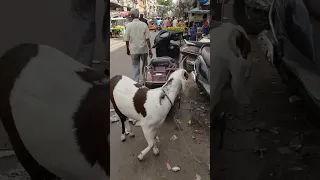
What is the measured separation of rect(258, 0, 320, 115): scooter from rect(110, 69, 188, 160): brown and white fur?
5.04 feet

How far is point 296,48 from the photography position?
1.24 m

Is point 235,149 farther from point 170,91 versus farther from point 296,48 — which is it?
point 170,91

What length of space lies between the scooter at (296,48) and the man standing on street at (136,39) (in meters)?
3.43

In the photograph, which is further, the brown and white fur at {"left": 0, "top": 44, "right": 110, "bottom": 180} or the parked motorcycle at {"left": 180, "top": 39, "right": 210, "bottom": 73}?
the parked motorcycle at {"left": 180, "top": 39, "right": 210, "bottom": 73}

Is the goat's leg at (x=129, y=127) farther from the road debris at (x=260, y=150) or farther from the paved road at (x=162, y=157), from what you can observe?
the road debris at (x=260, y=150)

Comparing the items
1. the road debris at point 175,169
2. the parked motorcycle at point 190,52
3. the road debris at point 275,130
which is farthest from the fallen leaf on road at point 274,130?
the parked motorcycle at point 190,52

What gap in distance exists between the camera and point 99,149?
131cm

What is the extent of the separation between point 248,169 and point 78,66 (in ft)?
3.12

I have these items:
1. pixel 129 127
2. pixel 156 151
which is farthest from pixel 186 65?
pixel 156 151

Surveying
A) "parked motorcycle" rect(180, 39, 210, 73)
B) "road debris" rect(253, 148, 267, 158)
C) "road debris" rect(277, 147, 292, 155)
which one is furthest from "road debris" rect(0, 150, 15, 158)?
"parked motorcycle" rect(180, 39, 210, 73)

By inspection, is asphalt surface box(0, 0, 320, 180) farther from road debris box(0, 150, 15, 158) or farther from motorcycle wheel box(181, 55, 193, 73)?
motorcycle wheel box(181, 55, 193, 73)

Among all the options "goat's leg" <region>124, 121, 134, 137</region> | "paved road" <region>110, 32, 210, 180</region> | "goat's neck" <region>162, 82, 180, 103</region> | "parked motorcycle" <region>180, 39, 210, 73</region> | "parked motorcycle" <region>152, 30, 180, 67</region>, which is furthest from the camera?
"parked motorcycle" <region>152, 30, 180, 67</region>

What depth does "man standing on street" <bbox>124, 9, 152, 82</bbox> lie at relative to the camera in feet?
14.8

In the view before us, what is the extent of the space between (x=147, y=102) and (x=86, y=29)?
156 centimetres
